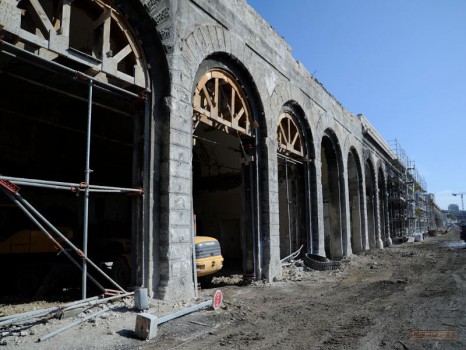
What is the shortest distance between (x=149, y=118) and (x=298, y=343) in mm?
5396

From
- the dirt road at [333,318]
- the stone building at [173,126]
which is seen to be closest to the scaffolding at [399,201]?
the stone building at [173,126]

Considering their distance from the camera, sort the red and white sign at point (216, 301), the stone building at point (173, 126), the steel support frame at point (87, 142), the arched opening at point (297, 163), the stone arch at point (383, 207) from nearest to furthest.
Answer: the steel support frame at point (87, 142), the red and white sign at point (216, 301), the stone building at point (173, 126), the arched opening at point (297, 163), the stone arch at point (383, 207)

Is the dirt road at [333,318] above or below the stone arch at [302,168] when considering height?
below

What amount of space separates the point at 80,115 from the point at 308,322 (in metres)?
12.0

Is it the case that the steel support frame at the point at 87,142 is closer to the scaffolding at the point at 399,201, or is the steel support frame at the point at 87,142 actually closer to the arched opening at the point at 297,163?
the arched opening at the point at 297,163

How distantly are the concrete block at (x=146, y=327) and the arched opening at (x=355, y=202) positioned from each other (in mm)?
19138

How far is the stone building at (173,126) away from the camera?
7.40m

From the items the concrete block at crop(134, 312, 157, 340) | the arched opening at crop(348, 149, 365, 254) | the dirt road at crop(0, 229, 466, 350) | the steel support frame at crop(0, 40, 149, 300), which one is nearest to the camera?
the dirt road at crop(0, 229, 466, 350)

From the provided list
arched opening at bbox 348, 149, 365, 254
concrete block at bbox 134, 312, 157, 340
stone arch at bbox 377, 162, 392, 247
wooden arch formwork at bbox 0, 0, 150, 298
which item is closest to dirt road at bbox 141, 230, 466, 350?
concrete block at bbox 134, 312, 157, 340

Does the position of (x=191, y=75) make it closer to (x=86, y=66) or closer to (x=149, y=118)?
(x=149, y=118)

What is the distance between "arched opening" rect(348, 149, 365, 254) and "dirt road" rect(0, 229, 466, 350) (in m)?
12.1

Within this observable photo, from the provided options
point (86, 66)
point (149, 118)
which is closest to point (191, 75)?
point (149, 118)

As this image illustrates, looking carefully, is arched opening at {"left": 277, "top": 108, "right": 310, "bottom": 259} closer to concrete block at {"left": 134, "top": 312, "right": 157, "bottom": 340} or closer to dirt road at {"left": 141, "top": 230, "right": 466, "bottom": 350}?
dirt road at {"left": 141, "top": 230, "right": 466, "bottom": 350}

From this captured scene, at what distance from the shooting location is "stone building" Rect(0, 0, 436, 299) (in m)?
7.40
